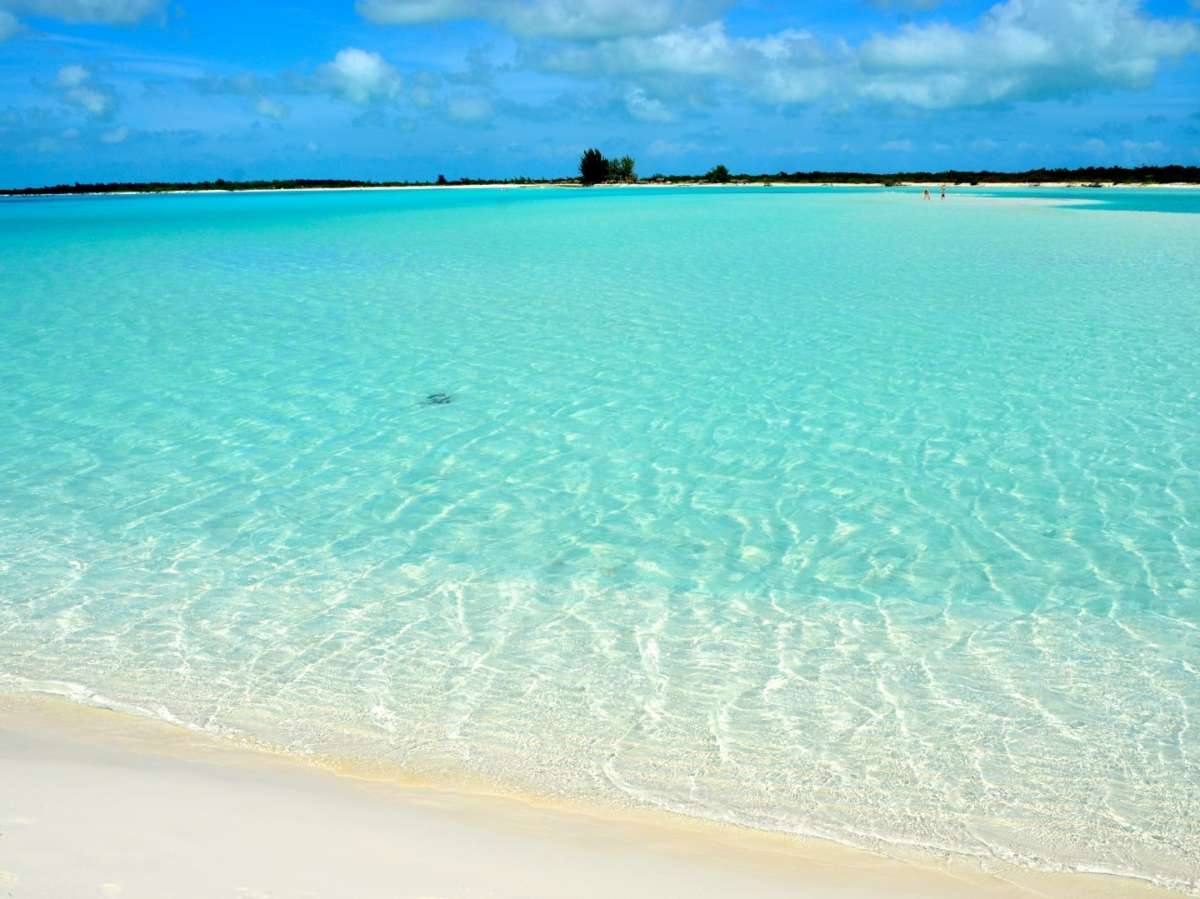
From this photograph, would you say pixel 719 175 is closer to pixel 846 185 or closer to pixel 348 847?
pixel 846 185

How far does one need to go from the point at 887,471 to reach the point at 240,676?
15.4 ft

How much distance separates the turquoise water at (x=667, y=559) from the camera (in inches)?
146

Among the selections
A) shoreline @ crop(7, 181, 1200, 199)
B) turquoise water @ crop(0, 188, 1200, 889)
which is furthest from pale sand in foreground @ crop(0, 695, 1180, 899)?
shoreline @ crop(7, 181, 1200, 199)

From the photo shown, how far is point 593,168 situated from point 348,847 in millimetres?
121068

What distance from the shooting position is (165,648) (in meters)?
4.59

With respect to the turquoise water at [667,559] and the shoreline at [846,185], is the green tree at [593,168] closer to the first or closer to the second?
the shoreline at [846,185]

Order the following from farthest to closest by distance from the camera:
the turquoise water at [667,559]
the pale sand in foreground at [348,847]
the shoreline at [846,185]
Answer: the shoreline at [846,185] < the turquoise water at [667,559] < the pale sand in foreground at [348,847]

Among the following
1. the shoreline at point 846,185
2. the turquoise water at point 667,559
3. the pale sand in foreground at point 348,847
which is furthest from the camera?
the shoreline at point 846,185

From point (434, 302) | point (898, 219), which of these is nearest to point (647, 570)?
point (434, 302)

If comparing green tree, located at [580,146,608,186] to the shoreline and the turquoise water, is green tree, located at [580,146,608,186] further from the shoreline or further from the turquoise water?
the turquoise water

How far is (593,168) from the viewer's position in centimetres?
11869

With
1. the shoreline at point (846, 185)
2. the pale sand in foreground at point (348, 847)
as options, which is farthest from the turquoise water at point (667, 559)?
the shoreline at point (846, 185)

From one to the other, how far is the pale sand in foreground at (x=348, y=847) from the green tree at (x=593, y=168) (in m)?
119

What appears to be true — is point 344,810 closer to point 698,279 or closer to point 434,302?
point 434,302
